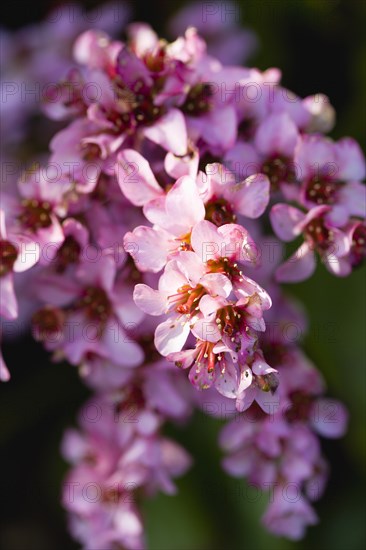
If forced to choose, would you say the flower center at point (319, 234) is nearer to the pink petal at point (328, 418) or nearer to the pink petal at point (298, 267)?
the pink petal at point (298, 267)

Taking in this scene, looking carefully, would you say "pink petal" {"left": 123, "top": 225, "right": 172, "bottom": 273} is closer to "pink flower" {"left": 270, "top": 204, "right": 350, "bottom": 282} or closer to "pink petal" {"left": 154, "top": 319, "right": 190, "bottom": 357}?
"pink petal" {"left": 154, "top": 319, "right": 190, "bottom": 357}

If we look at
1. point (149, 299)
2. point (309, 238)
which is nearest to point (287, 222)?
point (309, 238)

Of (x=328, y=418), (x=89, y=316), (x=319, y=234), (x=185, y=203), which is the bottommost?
(x=328, y=418)

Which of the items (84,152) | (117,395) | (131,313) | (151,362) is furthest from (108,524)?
(84,152)

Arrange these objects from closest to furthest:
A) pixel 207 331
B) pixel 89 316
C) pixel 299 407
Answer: pixel 207 331, pixel 89 316, pixel 299 407

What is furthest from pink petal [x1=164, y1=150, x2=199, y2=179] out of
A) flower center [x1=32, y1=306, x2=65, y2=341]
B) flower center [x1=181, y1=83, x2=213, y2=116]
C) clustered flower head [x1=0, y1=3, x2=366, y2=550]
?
flower center [x1=32, y1=306, x2=65, y2=341]

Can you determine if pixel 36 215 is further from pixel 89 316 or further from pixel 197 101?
pixel 197 101

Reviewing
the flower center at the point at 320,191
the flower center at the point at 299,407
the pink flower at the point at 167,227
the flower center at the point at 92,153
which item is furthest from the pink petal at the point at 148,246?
the flower center at the point at 299,407

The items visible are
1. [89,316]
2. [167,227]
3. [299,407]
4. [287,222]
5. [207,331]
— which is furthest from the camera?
[299,407]

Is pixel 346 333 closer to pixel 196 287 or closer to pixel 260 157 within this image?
pixel 260 157

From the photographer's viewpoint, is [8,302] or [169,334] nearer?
[169,334]
